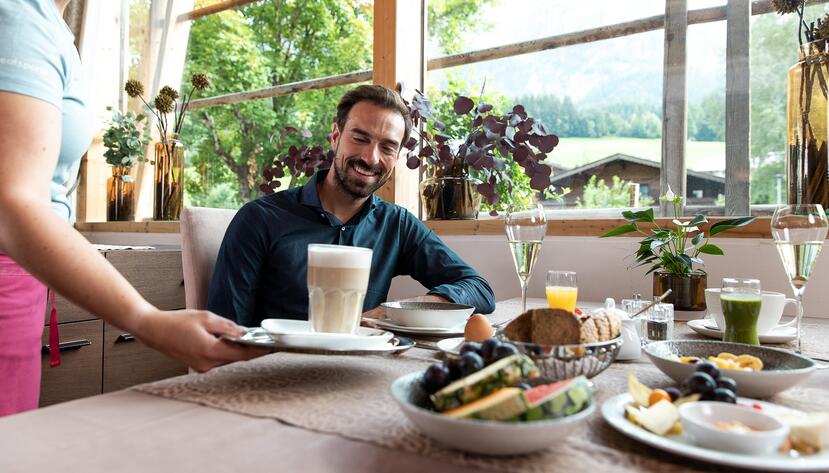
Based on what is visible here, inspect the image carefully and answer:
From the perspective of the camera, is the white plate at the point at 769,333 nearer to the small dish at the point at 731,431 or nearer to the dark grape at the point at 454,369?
the small dish at the point at 731,431

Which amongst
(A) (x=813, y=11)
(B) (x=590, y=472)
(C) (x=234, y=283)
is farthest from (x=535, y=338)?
(A) (x=813, y=11)

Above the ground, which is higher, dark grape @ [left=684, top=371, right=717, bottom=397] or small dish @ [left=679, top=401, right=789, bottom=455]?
dark grape @ [left=684, top=371, right=717, bottom=397]

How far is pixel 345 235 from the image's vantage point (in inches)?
73.7

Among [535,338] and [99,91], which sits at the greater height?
[99,91]

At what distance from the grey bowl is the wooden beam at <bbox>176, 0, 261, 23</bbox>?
11.0 feet

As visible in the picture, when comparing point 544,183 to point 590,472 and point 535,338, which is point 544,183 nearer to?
point 535,338

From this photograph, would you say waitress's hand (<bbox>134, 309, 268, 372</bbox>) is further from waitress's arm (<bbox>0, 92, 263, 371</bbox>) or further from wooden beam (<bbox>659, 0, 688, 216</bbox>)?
wooden beam (<bbox>659, 0, 688, 216</bbox>)

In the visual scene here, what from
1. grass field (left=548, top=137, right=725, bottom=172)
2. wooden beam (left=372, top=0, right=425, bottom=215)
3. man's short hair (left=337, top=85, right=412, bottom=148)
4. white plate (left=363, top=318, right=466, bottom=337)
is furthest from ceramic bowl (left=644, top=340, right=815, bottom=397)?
wooden beam (left=372, top=0, right=425, bottom=215)

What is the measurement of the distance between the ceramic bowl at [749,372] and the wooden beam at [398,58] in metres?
1.72

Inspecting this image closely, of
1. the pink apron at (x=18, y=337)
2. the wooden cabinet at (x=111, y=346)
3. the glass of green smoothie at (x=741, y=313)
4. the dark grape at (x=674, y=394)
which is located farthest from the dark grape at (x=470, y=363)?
the wooden cabinet at (x=111, y=346)

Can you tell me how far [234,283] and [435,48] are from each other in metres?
1.57

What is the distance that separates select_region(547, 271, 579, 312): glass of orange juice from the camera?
121cm

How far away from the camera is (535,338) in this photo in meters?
0.74

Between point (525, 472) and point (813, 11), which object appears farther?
point (813, 11)
